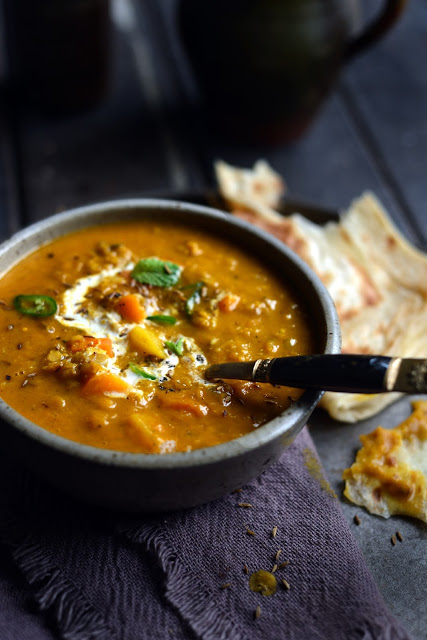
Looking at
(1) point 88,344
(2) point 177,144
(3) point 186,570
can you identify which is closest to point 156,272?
(1) point 88,344

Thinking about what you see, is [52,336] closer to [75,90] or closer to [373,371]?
[373,371]

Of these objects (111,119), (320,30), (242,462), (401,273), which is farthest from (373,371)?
(111,119)

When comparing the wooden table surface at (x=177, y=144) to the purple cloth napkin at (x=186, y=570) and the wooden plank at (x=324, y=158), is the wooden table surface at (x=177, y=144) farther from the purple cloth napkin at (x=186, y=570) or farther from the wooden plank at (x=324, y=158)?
the purple cloth napkin at (x=186, y=570)

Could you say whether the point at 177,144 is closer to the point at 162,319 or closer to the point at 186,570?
the point at 162,319

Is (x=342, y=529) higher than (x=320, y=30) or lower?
lower

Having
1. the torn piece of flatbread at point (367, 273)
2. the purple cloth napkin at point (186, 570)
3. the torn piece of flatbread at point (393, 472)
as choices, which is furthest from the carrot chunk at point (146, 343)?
the torn piece of flatbread at point (367, 273)

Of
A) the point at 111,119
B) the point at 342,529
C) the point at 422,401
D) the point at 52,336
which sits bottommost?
the point at 422,401
